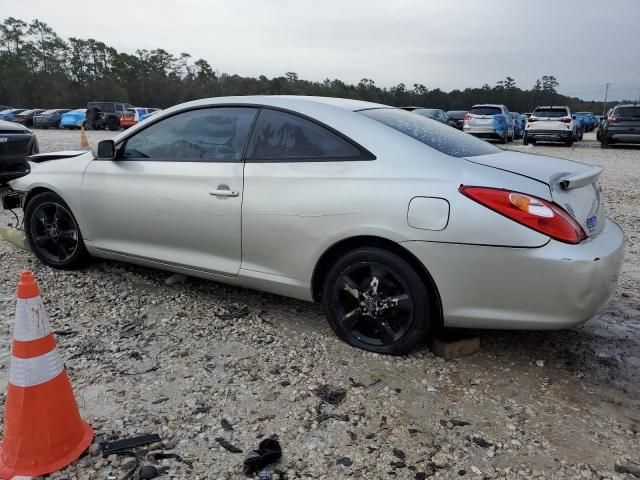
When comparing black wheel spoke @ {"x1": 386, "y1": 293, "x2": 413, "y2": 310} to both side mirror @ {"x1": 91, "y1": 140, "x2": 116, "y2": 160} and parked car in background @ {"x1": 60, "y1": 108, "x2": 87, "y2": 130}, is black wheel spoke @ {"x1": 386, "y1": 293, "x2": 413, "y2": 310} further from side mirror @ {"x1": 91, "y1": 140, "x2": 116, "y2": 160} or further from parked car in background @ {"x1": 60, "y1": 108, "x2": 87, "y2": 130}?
parked car in background @ {"x1": 60, "y1": 108, "x2": 87, "y2": 130}

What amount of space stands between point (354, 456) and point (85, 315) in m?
2.31

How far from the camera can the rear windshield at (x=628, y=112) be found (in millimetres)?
17906

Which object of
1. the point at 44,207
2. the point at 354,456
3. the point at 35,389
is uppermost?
the point at 44,207

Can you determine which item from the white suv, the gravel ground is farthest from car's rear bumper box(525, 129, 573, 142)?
the gravel ground

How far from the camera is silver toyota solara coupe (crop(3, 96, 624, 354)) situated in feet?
8.67

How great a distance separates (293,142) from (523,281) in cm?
161

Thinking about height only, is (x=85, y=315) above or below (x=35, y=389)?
below

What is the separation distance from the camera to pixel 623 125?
18.3 m

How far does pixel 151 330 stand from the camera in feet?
11.4

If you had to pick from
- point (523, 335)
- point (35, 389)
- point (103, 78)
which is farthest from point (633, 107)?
point (103, 78)

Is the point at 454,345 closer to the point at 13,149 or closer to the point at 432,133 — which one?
the point at 432,133

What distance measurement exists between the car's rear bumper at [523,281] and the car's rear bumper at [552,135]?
18.9m

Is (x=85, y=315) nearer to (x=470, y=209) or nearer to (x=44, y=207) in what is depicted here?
(x=44, y=207)

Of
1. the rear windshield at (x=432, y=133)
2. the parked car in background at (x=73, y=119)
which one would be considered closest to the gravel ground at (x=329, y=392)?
the rear windshield at (x=432, y=133)
